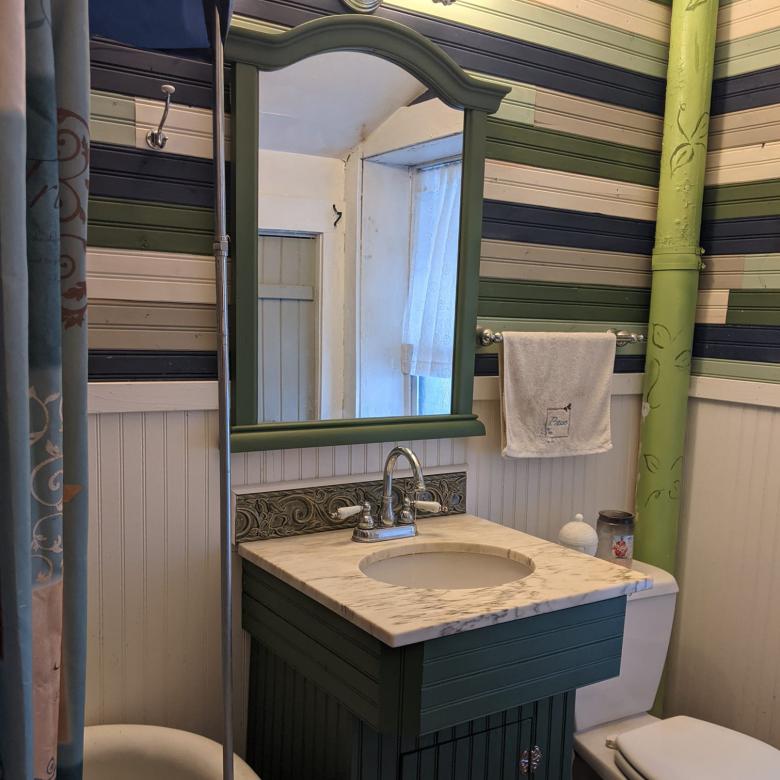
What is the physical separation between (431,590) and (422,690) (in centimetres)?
18

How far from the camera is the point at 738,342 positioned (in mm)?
2154

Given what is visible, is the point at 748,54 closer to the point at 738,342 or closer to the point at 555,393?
the point at 738,342

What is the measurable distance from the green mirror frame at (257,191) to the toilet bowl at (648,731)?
2.11 ft

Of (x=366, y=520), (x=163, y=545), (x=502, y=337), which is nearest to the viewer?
(x=163, y=545)

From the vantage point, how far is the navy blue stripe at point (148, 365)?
5.08ft

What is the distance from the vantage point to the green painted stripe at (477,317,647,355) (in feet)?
6.64

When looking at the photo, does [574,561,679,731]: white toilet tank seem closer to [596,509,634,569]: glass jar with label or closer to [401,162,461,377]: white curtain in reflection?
[596,509,634,569]: glass jar with label

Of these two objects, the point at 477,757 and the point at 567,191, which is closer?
the point at 477,757

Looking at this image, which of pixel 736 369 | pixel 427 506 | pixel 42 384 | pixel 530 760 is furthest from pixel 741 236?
pixel 42 384

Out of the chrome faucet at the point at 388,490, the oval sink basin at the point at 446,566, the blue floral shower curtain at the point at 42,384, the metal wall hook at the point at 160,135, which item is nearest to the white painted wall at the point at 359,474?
the chrome faucet at the point at 388,490

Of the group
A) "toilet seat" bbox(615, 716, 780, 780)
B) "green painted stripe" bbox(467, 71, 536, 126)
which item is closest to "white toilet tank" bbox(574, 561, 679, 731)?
"toilet seat" bbox(615, 716, 780, 780)

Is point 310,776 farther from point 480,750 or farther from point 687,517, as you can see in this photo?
point 687,517

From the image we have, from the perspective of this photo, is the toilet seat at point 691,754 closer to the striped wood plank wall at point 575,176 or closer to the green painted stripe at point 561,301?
the striped wood plank wall at point 575,176

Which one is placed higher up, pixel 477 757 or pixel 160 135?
pixel 160 135
